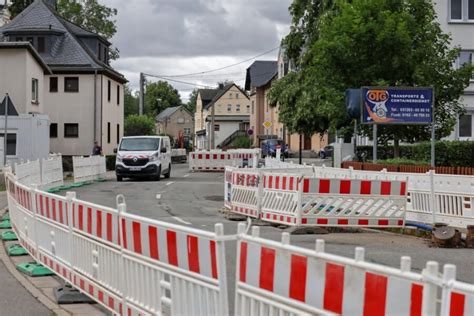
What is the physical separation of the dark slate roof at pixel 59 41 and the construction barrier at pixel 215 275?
153 feet

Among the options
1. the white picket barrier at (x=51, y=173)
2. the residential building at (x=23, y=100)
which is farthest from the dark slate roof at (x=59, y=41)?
the white picket barrier at (x=51, y=173)

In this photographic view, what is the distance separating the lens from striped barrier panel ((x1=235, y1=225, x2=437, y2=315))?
3.52 meters

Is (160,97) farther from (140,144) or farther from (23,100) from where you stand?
(140,144)

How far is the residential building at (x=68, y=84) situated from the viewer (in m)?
54.4

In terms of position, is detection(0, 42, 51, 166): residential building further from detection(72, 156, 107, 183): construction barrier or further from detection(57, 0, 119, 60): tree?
detection(57, 0, 119, 60): tree

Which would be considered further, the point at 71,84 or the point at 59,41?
the point at 59,41

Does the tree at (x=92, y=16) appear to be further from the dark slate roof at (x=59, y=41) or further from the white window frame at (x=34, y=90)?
the white window frame at (x=34, y=90)

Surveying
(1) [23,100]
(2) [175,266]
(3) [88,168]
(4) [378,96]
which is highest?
(1) [23,100]

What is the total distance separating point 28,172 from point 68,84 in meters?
33.5

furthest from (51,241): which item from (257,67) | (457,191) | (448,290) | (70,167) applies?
(257,67)

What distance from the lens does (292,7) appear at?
148 ft

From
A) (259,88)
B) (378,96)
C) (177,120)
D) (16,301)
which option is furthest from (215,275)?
(177,120)

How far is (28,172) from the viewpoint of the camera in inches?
892

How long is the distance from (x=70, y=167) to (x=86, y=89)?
1202 centimetres
